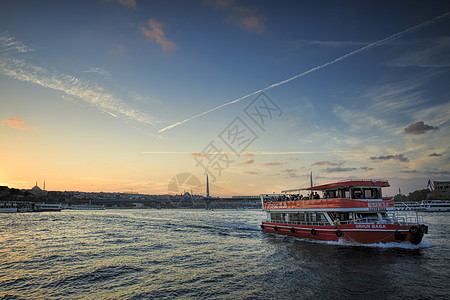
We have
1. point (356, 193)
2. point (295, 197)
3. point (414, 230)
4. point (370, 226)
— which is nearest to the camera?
point (414, 230)

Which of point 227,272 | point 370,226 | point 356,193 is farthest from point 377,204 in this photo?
point 227,272

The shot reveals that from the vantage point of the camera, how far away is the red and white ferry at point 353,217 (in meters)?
31.9

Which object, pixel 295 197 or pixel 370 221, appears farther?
pixel 295 197

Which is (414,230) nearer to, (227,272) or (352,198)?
(352,198)

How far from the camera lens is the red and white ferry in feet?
105

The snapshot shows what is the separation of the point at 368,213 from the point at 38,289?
33847 millimetres

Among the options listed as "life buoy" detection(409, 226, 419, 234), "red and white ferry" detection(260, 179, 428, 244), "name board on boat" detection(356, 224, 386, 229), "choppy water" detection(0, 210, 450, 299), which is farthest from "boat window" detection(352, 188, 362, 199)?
"life buoy" detection(409, 226, 419, 234)

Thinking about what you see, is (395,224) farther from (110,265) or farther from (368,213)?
(110,265)

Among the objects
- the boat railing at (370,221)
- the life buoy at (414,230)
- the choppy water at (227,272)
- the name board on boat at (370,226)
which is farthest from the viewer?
the boat railing at (370,221)

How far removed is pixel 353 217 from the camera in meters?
35.1

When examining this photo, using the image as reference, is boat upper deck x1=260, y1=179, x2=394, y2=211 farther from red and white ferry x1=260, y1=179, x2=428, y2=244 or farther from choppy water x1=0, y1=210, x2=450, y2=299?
choppy water x1=0, y1=210, x2=450, y2=299

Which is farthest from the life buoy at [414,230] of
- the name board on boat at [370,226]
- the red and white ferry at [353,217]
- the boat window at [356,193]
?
the boat window at [356,193]

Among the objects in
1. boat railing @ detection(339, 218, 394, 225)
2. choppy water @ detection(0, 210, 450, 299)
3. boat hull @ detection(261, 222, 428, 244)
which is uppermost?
boat railing @ detection(339, 218, 394, 225)

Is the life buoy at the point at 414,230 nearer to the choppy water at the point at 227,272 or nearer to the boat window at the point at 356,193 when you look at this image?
the choppy water at the point at 227,272
